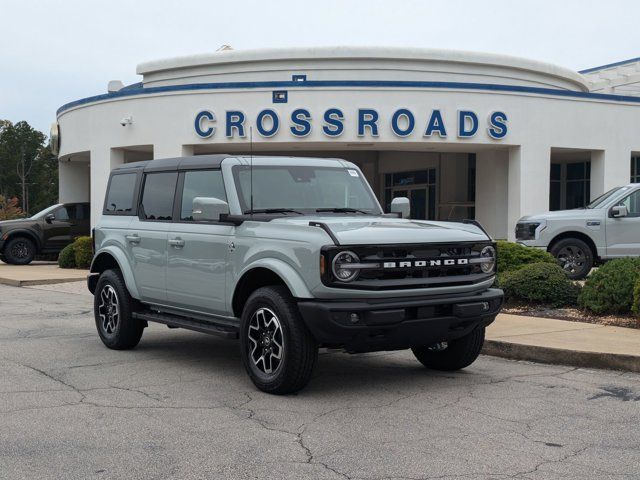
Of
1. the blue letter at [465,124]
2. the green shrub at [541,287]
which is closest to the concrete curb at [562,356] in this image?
the green shrub at [541,287]

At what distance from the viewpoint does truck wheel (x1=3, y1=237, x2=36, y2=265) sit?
2361 cm

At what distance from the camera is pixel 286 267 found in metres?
6.38

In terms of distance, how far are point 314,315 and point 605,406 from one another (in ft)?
7.82

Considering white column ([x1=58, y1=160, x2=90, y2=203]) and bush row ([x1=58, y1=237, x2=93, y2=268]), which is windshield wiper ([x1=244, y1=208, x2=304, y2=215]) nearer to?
bush row ([x1=58, y1=237, x2=93, y2=268])

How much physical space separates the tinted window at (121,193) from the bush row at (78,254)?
13.0m

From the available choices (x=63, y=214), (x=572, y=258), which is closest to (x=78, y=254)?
(x=63, y=214)

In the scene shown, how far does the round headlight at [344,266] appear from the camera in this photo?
6.05 m

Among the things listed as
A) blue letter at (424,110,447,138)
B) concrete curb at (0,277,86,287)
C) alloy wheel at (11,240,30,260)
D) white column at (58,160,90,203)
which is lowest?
concrete curb at (0,277,86,287)

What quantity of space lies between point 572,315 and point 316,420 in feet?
A: 19.8

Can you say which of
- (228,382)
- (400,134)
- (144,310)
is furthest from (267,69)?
(228,382)

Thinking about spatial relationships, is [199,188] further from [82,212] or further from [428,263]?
[82,212]

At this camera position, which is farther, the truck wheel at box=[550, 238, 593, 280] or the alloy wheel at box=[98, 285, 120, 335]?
the truck wheel at box=[550, 238, 593, 280]

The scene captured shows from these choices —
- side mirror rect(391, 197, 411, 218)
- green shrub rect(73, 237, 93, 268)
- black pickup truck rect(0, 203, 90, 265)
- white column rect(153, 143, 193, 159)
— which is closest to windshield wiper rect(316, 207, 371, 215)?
side mirror rect(391, 197, 411, 218)

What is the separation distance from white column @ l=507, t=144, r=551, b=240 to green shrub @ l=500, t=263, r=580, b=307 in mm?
11389
